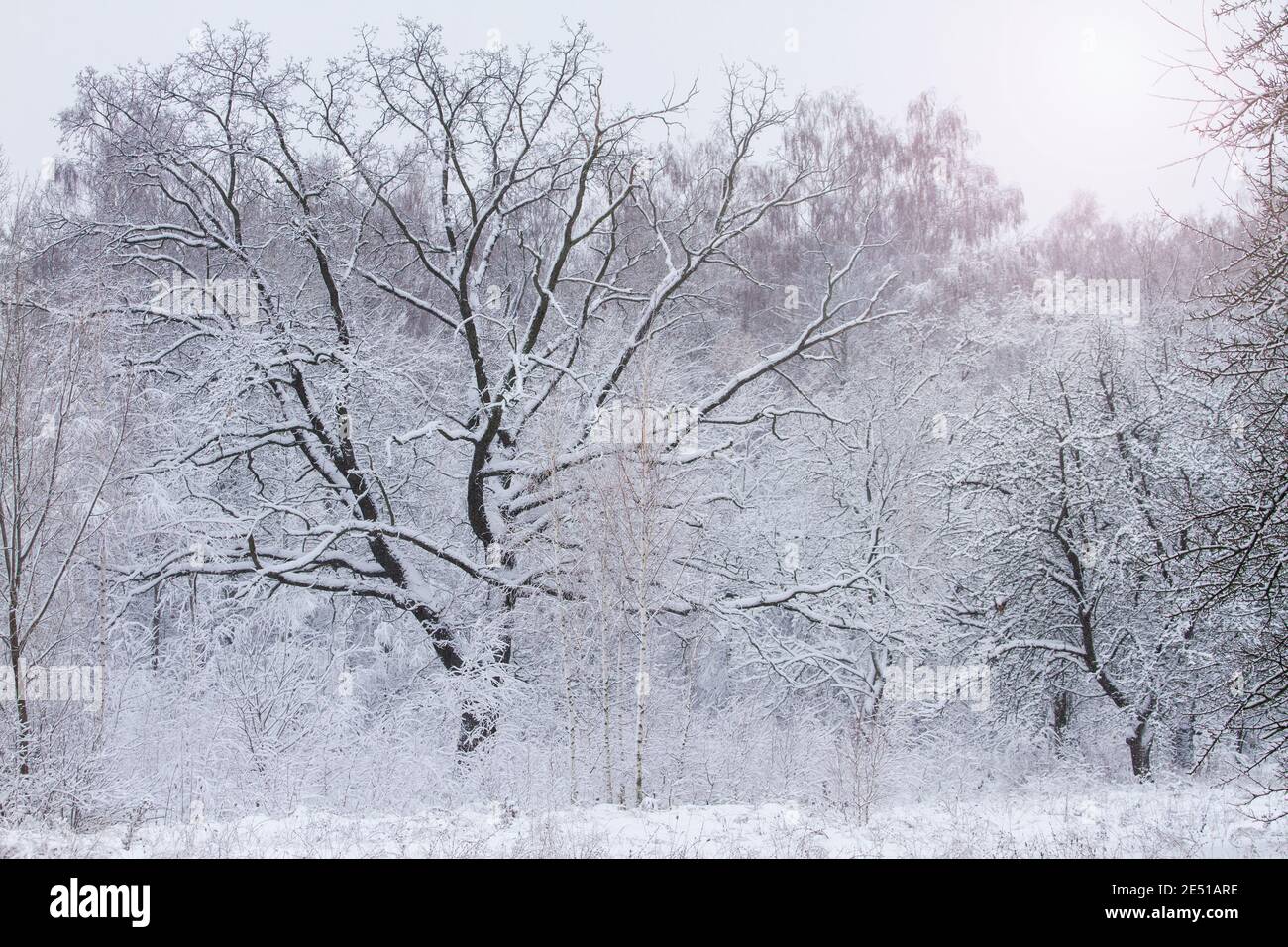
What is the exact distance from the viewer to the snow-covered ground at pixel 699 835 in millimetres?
7039

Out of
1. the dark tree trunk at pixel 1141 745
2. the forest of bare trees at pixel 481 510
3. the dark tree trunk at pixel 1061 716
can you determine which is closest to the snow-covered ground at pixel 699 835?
the forest of bare trees at pixel 481 510

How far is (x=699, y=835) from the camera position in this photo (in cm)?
795

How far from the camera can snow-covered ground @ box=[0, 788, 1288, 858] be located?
23.1ft

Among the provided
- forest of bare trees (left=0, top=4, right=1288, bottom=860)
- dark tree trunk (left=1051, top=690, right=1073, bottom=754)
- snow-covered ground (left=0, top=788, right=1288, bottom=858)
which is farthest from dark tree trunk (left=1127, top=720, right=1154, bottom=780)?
snow-covered ground (left=0, top=788, right=1288, bottom=858)

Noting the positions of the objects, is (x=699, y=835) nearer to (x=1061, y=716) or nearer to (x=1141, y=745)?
(x=1141, y=745)

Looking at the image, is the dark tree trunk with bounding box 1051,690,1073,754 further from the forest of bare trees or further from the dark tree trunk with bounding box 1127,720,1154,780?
the dark tree trunk with bounding box 1127,720,1154,780

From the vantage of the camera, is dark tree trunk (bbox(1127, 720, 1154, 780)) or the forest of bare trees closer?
the forest of bare trees

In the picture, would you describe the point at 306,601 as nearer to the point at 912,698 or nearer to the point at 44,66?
the point at 912,698

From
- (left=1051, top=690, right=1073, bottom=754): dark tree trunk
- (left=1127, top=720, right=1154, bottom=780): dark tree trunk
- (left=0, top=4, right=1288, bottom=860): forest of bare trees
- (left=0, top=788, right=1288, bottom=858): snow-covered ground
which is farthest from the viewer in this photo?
(left=1051, top=690, right=1073, bottom=754): dark tree trunk

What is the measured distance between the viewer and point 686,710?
13.6 metres

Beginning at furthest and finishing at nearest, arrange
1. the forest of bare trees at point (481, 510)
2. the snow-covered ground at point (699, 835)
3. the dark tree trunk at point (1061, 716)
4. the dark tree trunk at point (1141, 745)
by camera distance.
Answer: the dark tree trunk at point (1061, 716) < the dark tree trunk at point (1141, 745) < the forest of bare trees at point (481, 510) < the snow-covered ground at point (699, 835)

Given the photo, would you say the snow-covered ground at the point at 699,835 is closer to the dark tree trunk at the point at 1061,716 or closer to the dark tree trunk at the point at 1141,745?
the dark tree trunk at the point at 1141,745
